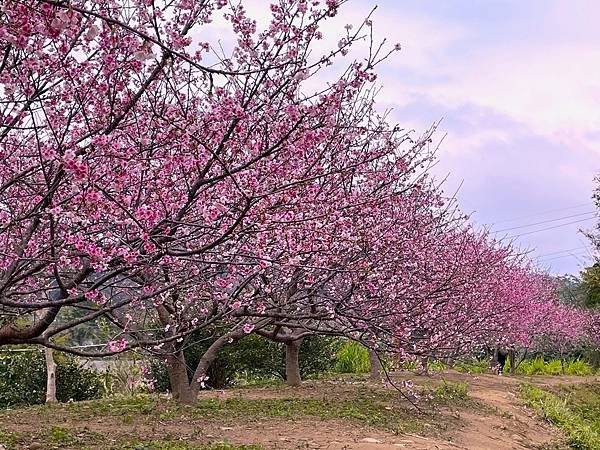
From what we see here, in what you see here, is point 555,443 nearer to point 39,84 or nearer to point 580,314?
point 39,84

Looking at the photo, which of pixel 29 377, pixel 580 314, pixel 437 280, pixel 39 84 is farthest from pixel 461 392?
pixel 580 314

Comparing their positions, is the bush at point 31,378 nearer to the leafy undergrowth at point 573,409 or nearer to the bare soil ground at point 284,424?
the bare soil ground at point 284,424

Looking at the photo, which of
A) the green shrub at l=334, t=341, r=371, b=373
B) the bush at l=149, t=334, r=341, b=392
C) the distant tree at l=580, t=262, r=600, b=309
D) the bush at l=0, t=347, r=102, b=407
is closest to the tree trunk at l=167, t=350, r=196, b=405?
the bush at l=149, t=334, r=341, b=392

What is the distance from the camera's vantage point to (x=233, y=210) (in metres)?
4.89

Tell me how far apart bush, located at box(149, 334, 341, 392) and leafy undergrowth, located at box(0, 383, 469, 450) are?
243 cm

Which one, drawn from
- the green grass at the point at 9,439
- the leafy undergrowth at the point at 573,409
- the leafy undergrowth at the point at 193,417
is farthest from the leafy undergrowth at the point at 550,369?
the green grass at the point at 9,439

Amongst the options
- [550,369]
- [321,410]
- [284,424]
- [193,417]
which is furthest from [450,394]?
[550,369]

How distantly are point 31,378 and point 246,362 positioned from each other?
4.43 meters

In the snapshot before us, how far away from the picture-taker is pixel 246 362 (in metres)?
14.7

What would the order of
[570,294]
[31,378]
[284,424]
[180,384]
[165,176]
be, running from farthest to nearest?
[570,294]
[31,378]
[180,384]
[284,424]
[165,176]

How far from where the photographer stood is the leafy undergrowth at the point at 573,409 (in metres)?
11.1

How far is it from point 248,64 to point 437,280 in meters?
5.81

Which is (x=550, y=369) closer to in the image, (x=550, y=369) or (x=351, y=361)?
(x=550, y=369)

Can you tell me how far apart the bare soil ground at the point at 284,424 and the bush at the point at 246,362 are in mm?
2015
